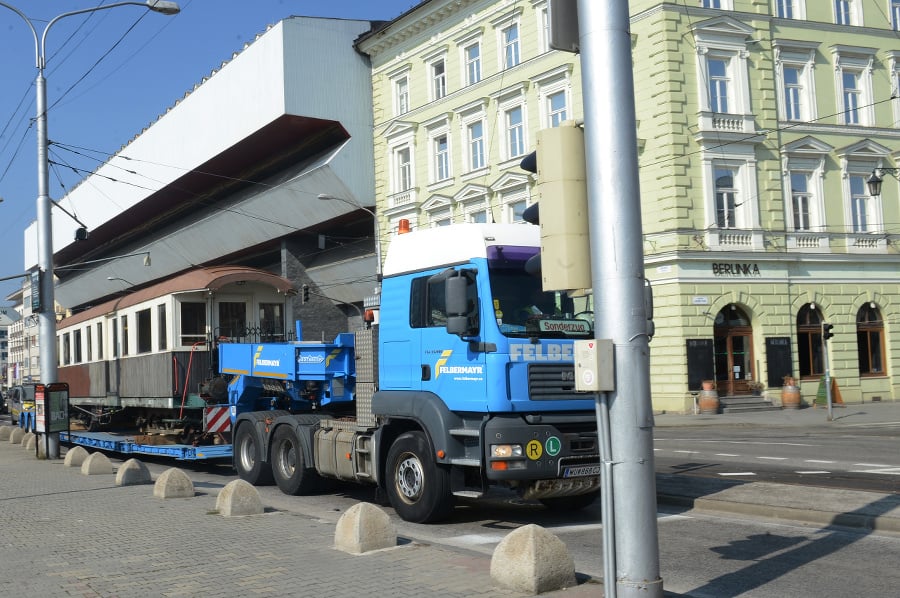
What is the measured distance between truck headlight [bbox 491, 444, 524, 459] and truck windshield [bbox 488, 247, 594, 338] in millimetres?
1115

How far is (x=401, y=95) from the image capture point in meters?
44.3

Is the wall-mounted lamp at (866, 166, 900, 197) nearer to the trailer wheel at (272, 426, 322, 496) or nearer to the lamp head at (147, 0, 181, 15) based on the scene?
the lamp head at (147, 0, 181, 15)

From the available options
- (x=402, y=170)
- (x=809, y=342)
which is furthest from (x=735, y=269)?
(x=402, y=170)

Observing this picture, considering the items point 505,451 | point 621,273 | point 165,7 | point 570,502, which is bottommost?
point 570,502

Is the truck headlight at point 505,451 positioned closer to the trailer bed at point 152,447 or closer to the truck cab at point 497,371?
the truck cab at point 497,371

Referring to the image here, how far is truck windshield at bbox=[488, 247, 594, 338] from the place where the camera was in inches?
378

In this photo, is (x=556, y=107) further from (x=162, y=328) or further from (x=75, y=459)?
(x=75, y=459)

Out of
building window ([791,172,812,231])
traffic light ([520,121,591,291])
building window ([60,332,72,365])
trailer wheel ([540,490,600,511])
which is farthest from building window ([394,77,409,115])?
traffic light ([520,121,591,291])

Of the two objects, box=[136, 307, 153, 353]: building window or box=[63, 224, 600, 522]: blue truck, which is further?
box=[136, 307, 153, 353]: building window

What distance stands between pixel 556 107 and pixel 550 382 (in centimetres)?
2781

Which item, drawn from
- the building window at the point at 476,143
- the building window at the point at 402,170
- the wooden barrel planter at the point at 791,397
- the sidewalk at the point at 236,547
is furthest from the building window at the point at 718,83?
the sidewalk at the point at 236,547

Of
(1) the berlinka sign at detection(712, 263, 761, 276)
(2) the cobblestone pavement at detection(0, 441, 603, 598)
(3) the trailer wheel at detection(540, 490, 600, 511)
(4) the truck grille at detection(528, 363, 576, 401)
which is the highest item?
(1) the berlinka sign at detection(712, 263, 761, 276)

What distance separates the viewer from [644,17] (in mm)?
31938

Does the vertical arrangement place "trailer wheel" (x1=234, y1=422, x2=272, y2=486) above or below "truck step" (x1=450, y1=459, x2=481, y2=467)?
below
